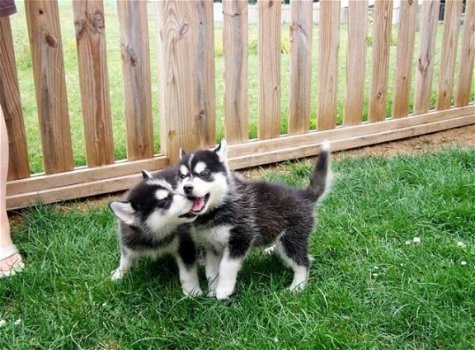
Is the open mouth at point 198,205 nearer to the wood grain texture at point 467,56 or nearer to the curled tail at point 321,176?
the curled tail at point 321,176

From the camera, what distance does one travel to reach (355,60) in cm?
528

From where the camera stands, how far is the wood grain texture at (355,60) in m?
5.17

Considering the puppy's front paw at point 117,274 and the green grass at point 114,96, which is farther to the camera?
the green grass at point 114,96

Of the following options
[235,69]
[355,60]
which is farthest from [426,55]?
[235,69]

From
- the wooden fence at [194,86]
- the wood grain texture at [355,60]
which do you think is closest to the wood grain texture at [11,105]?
the wooden fence at [194,86]

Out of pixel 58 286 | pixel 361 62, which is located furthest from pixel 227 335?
pixel 361 62

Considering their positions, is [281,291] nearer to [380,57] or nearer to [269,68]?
[269,68]

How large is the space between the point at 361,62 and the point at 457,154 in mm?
1178

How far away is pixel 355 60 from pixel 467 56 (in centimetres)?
148

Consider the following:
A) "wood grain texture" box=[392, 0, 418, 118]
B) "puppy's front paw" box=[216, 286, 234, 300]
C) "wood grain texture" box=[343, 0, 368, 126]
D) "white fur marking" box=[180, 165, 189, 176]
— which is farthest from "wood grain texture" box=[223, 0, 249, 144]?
"puppy's front paw" box=[216, 286, 234, 300]

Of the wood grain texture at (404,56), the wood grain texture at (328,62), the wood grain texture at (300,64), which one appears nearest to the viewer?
the wood grain texture at (300,64)

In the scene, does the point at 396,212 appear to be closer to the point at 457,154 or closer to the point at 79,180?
the point at 457,154

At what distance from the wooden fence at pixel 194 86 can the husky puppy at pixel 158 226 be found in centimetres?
125

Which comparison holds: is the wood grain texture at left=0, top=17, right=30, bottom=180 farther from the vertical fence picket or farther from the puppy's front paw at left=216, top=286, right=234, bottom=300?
the puppy's front paw at left=216, top=286, right=234, bottom=300
